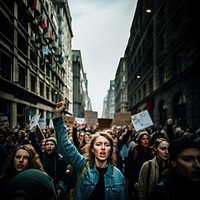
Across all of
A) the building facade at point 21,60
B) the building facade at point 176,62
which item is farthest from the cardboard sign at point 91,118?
the building facade at point 176,62

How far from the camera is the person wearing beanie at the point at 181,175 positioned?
65.7 inches

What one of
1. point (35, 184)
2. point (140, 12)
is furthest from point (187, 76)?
point (140, 12)

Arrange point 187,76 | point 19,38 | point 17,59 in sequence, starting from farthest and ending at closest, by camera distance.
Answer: point 19,38, point 17,59, point 187,76

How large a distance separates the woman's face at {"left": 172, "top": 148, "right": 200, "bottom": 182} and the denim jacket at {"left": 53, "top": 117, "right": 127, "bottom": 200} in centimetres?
86

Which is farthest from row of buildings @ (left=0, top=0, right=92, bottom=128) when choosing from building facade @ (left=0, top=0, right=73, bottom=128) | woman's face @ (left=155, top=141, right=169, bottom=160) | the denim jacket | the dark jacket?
the dark jacket

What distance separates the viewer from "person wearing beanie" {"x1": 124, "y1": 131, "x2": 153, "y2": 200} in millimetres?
4312

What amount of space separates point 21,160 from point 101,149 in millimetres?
1036

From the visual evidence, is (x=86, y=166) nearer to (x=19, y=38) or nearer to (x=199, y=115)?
(x=199, y=115)

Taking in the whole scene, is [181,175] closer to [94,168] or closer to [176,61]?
[94,168]

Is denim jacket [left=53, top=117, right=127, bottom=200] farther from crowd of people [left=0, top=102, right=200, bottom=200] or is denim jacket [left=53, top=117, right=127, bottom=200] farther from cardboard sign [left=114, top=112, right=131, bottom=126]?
cardboard sign [left=114, top=112, right=131, bottom=126]

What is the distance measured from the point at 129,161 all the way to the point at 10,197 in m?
3.77

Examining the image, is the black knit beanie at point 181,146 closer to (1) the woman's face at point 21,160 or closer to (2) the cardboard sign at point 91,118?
(1) the woman's face at point 21,160

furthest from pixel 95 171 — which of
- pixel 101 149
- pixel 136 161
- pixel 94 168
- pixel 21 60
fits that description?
pixel 21 60

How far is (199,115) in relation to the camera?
1206 cm
